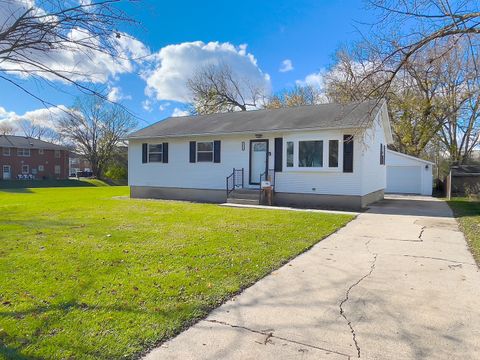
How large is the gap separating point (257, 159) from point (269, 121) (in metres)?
1.90

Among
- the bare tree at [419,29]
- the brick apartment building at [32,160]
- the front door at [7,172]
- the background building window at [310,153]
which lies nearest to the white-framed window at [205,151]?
the background building window at [310,153]

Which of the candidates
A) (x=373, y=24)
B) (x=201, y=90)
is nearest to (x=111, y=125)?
(x=201, y=90)

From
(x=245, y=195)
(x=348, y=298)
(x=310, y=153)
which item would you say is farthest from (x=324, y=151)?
(x=348, y=298)

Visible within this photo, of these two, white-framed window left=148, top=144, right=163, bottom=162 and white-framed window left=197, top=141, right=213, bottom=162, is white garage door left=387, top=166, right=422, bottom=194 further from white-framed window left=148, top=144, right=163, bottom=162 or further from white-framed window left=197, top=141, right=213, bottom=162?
white-framed window left=148, top=144, right=163, bottom=162

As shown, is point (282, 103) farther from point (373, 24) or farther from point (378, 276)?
point (378, 276)

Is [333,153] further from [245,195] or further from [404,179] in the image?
[404,179]

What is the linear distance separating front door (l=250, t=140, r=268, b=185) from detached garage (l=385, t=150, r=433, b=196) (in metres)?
11.4

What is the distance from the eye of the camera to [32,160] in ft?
146

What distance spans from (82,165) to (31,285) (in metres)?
79.9

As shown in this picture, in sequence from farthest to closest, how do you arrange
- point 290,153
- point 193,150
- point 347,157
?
point 193,150 → point 290,153 → point 347,157

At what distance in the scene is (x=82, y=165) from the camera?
248ft

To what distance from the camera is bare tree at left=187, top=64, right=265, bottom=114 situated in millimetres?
31625

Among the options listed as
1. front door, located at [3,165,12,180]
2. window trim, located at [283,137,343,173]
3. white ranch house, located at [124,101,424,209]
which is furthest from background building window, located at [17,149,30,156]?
window trim, located at [283,137,343,173]

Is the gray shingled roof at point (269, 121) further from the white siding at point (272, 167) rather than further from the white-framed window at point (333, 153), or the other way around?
the white-framed window at point (333, 153)
